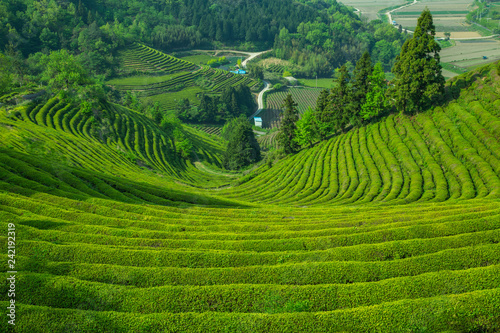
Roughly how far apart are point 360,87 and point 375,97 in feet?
16.7

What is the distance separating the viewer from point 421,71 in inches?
2040

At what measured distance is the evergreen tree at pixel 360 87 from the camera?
2488 inches

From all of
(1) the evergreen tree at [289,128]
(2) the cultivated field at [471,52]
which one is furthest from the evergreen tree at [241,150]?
(2) the cultivated field at [471,52]

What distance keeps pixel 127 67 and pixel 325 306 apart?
17659 cm

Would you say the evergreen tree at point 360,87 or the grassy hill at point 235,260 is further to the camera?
the evergreen tree at point 360,87

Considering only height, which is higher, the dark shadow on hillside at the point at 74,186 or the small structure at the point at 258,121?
the dark shadow on hillside at the point at 74,186

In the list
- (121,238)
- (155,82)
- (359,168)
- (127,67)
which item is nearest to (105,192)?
(121,238)

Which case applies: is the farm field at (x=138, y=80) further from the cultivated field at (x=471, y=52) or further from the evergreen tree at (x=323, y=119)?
the cultivated field at (x=471, y=52)

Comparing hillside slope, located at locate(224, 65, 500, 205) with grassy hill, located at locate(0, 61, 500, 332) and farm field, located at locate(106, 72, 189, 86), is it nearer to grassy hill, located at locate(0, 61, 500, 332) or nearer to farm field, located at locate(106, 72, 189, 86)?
grassy hill, located at locate(0, 61, 500, 332)

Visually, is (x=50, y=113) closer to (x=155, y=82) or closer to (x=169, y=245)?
(x=169, y=245)

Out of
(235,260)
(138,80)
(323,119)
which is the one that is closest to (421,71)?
(323,119)

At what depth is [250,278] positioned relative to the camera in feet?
52.7

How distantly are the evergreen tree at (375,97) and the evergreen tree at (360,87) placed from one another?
40.7 inches

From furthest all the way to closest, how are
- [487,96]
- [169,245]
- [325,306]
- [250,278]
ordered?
[487,96], [169,245], [250,278], [325,306]
